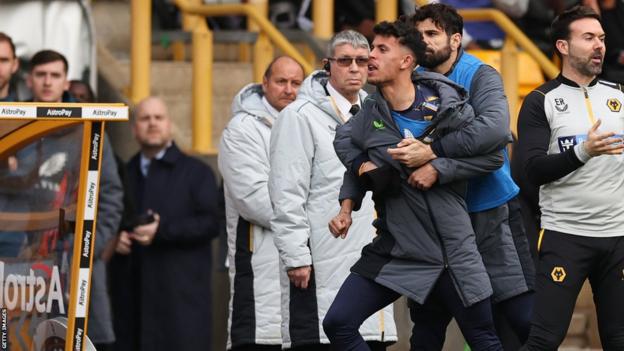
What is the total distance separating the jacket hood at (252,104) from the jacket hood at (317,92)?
0.67m

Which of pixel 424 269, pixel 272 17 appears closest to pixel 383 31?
pixel 424 269

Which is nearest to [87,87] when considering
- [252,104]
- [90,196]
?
[252,104]

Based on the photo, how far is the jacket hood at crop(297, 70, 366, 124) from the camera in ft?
29.9

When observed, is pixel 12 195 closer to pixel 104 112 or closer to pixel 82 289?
pixel 82 289

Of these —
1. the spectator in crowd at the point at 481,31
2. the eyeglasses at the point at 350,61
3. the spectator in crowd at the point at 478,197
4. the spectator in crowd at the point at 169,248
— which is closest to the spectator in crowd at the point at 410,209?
the spectator in crowd at the point at 478,197

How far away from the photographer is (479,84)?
8367 mm

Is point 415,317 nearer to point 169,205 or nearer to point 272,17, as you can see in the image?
point 169,205

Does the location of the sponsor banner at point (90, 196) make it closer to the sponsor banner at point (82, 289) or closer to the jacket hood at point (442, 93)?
the sponsor banner at point (82, 289)

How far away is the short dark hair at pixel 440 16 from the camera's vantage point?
8.44m

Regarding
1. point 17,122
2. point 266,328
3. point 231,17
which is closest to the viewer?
point 17,122

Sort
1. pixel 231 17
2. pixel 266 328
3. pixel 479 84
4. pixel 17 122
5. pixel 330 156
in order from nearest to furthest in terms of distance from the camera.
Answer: pixel 17 122
pixel 479 84
pixel 330 156
pixel 266 328
pixel 231 17

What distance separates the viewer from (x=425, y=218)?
314 inches

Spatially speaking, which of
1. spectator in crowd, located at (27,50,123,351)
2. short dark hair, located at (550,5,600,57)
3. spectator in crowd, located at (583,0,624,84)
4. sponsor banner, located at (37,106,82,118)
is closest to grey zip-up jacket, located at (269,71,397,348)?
short dark hair, located at (550,5,600,57)

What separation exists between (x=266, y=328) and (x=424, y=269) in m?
A: 1.95
